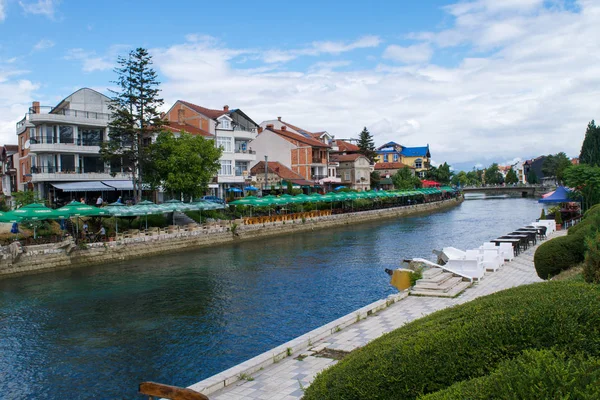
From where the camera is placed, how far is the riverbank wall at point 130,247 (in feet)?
84.6

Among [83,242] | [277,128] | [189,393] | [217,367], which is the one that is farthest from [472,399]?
[277,128]

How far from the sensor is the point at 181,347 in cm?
1382

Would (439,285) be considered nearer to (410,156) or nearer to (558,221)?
(558,221)

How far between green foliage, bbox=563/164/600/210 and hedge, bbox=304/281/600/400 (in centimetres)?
3227

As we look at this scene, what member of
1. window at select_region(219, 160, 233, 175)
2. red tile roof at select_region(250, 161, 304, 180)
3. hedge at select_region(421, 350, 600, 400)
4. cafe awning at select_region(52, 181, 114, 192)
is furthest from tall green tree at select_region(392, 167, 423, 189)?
hedge at select_region(421, 350, 600, 400)

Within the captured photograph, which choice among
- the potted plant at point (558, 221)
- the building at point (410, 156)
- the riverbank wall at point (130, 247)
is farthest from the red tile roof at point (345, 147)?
the potted plant at point (558, 221)

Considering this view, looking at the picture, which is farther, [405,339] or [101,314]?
[101,314]

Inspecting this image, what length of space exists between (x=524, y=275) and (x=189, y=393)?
1579 centimetres

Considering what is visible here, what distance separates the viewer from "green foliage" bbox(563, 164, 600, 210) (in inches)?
1302

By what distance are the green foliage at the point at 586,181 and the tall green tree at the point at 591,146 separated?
1441 cm

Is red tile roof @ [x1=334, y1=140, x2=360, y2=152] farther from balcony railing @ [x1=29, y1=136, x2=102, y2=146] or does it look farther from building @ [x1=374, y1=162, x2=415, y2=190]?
balcony railing @ [x1=29, y1=136, x2=102, y2=146]

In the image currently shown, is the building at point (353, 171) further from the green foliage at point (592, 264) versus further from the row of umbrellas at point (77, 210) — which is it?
the green foliage at point (592, 264)

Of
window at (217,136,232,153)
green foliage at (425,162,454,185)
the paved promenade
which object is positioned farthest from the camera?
green foliage at (425,162,454,185)

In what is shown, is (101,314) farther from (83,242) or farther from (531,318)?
(531,318)
